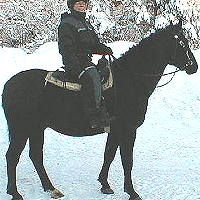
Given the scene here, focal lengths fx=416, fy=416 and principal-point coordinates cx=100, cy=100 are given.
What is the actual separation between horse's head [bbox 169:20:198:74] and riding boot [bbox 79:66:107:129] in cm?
118

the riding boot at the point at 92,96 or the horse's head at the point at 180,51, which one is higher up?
the horse's head at the point at 180,51

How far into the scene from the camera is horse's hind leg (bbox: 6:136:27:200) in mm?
6062

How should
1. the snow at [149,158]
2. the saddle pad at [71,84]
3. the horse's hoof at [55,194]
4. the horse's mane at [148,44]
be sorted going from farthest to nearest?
the snow at [149,158] → the horse's hoof at [55,194] → the horse's mane at [148,44] → the saddle pad at [71,84]

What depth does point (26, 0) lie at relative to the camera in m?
17.0

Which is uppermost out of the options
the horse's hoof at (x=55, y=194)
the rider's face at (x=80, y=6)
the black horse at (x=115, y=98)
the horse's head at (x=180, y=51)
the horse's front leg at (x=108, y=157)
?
the rider's face at (x=80, y=6)

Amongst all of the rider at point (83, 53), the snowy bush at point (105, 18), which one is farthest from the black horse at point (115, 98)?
the snowy bush at point (105, 18)

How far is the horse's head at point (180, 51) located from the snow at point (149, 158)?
1.94 metres

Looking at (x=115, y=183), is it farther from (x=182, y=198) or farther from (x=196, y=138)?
(x=196, y=138)

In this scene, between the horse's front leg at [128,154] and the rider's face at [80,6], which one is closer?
the rider's face at [80,6]

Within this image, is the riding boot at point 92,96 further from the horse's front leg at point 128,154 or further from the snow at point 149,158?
the snow at point 149,158

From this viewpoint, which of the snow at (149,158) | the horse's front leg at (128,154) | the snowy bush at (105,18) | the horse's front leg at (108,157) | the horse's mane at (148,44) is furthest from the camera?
the snowy bush at (105,18)

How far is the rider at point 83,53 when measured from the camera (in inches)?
224

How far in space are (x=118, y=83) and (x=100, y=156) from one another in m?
2.36

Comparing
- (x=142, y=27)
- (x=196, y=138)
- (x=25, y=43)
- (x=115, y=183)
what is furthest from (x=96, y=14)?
(x=115, y=183)
